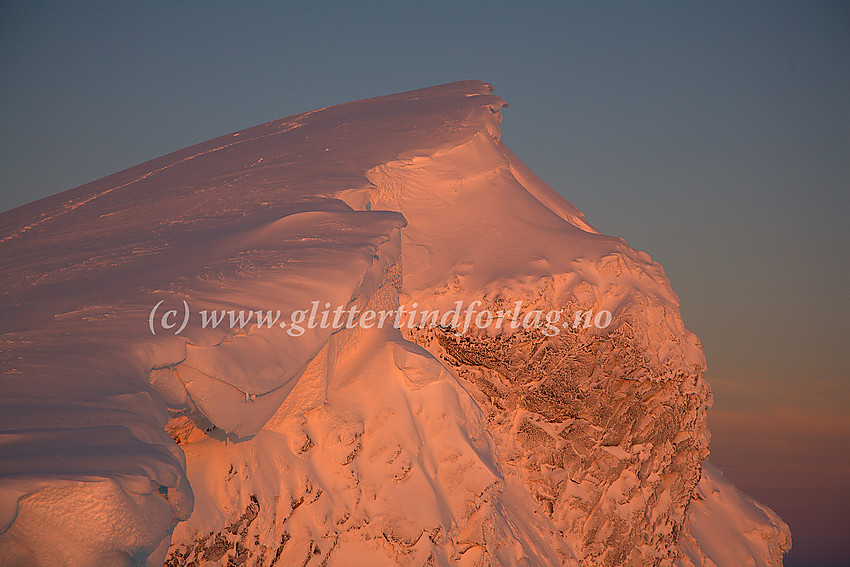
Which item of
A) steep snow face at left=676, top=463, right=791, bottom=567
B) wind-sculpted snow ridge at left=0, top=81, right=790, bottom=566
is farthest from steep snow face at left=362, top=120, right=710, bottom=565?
steep snow face at left=676, top=463, right=791, bottom=567

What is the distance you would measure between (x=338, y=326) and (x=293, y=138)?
201 inches

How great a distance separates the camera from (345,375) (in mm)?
5723

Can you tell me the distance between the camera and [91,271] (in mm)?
5215

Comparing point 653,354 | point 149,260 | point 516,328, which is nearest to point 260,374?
point 149,260

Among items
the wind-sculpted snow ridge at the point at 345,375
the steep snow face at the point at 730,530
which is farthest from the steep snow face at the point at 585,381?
the steep snow face at the point at 730,530

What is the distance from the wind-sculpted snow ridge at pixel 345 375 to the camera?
334 cm

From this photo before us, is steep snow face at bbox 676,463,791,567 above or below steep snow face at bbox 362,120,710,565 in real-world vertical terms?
below

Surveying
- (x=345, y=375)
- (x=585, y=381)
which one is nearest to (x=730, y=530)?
(x=585, y=381)

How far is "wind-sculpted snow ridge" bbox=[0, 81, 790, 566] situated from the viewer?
11.0 feet

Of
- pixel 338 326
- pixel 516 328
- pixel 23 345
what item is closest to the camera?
pixel 23 345

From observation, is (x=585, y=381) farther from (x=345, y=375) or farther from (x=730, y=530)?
(x=730, y=530)

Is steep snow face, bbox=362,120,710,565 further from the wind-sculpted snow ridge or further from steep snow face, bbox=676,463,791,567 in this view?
steep snow face, bbox=676,463,791,567

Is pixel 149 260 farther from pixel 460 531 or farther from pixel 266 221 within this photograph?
pixel 460 531

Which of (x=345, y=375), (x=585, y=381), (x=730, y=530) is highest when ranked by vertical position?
(x=345, y=375)
